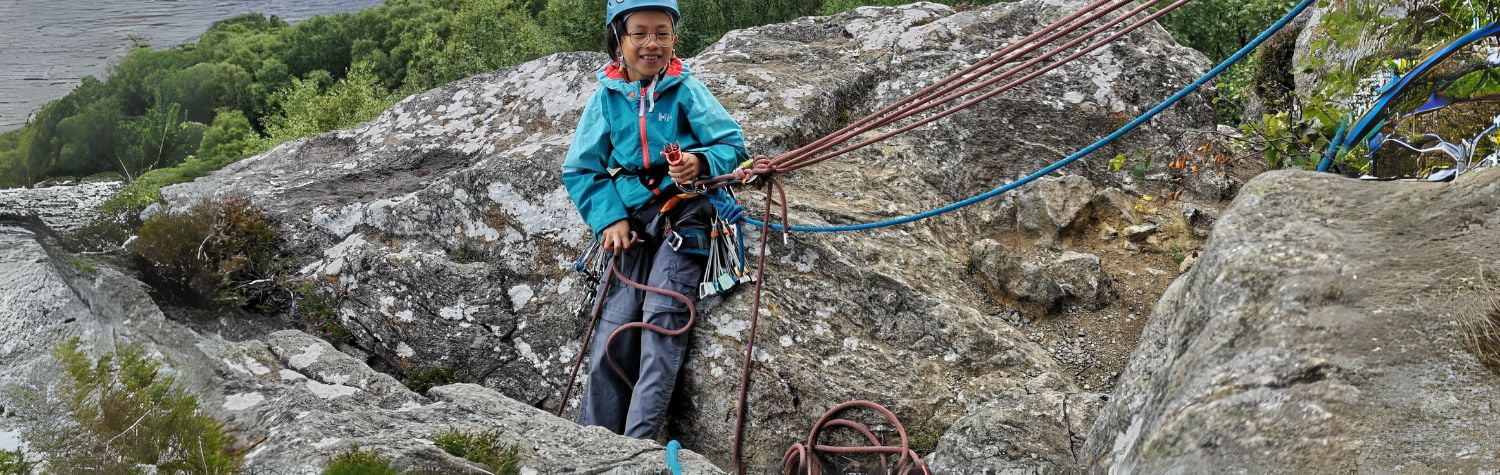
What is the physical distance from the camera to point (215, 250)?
5469mm

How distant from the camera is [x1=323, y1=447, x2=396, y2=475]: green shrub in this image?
273 centimetres

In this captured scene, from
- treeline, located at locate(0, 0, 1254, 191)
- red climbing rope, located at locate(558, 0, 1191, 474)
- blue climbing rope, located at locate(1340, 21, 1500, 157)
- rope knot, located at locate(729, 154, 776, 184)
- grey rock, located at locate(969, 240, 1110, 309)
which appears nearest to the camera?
blue climbing rope, located at locate(1340, 21, 1500, 157)

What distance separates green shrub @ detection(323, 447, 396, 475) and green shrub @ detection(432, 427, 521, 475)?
28 cm

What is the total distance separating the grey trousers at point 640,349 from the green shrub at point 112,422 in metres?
1.71

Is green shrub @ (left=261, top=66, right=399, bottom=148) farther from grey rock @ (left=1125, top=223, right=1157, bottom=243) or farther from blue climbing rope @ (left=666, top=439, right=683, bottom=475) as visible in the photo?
blue climbing rope @ (left=666, top=439, right=683, bottom=475)

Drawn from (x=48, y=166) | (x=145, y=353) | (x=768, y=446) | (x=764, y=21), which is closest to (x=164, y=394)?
(x=145, y=353)

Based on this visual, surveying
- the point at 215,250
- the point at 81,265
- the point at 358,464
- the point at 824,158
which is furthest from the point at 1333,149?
the point at 215,250

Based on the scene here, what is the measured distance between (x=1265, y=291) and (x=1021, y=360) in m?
1.92

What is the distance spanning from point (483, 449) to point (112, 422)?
3.47 ft

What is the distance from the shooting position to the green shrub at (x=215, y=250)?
5.23 metres

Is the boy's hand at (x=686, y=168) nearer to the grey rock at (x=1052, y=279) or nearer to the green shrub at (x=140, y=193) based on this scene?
the grey rock at (x=1052, y=279)

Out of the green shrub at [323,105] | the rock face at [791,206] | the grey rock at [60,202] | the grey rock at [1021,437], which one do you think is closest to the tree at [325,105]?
the green shrub at [323,105]

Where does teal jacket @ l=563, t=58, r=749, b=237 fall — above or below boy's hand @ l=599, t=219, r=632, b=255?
above

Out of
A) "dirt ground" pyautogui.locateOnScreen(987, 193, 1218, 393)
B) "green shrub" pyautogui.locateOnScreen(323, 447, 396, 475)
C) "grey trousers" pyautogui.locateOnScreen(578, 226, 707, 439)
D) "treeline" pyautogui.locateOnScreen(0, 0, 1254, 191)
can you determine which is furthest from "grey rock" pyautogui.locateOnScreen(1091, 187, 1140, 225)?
"green shrub" pyautogui.locateOnScreen(323, 447, 396, 475)
